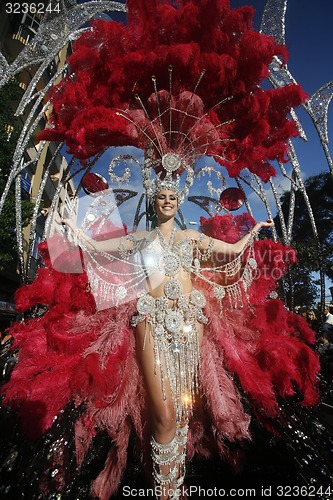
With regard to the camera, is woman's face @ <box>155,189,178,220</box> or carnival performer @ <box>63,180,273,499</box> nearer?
carnival performer @ <box>63,180,273,499</box>

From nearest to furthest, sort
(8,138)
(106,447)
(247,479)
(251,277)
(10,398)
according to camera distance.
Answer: (10,398) < (247,479) < (251,277) < (106,447) < (8,138)

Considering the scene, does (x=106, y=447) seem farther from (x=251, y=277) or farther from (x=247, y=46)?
(x=247, y=46)

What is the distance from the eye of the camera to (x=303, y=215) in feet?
62.7

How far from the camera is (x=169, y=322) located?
7.09 ft

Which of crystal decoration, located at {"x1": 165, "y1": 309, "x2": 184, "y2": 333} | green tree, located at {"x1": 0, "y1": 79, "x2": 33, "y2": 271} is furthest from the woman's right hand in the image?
green tree, located at {"x1": 0, "y1": 79, "x2": 33, "y2": 271}

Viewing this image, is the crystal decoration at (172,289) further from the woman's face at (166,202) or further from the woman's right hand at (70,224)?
the woman's right hand at (70,224)

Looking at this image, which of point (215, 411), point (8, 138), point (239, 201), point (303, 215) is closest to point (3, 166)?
point (8, 138)

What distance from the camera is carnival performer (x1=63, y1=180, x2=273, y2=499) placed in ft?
6.56

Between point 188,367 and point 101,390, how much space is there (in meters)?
0.67

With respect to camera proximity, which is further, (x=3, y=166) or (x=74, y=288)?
(x=3, y=166)

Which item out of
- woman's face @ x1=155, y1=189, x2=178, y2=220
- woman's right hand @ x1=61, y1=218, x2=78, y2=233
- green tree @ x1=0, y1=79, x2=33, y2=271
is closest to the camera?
woman's right hand @ x1=61, y1=218, x2=78, y2=233

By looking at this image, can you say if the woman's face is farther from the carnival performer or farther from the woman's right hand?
the woman's right hand
